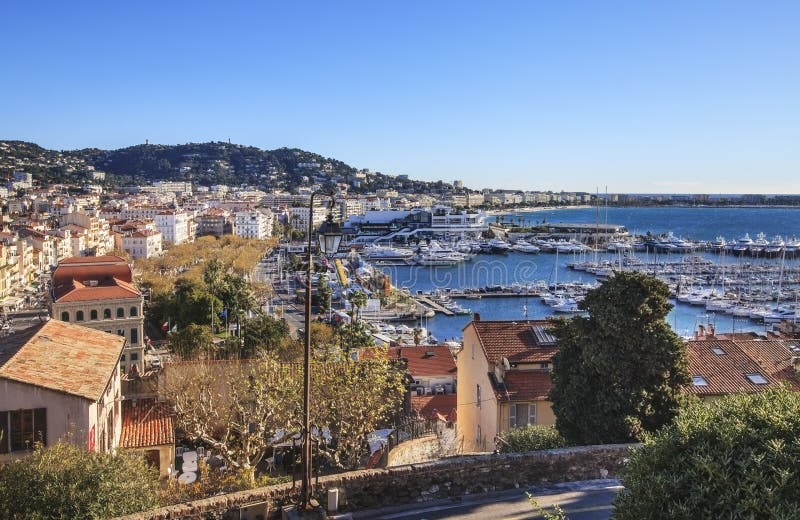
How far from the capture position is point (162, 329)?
39.0 m

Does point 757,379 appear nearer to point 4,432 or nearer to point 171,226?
point 4,432

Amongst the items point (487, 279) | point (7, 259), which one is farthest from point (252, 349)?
point (487, 279)

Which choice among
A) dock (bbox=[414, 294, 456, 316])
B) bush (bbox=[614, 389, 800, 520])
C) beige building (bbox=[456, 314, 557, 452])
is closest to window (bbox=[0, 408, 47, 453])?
beige building (bbox=[456, 314, 557, 452])

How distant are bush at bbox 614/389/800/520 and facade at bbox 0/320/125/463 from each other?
763 cm

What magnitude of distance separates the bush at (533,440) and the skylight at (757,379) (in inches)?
221

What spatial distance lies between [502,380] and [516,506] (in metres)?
7.40

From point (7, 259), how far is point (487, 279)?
46.1 meters

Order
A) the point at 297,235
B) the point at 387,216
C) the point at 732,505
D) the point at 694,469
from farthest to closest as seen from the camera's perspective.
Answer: the point at 387,216 → the point at 297,235 → the point at 694,469 → the point at 732,505

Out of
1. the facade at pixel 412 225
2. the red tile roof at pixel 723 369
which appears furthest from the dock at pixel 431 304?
the facade at pixel 412 225

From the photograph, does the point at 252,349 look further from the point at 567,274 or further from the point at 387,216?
the point at 387,216

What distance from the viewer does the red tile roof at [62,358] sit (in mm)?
9695

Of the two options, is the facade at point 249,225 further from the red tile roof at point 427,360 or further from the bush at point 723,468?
the bush at point 723,468

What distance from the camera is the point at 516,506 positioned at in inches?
283

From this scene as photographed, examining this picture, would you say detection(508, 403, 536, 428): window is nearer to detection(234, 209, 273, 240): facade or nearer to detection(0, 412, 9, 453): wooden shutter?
detection(0, 412, 9, 453): wooden shutter
